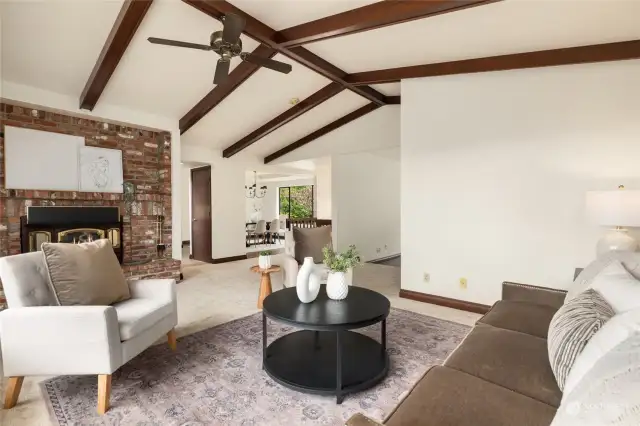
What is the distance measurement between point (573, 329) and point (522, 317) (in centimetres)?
86

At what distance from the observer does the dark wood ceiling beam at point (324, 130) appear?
617 centimetres

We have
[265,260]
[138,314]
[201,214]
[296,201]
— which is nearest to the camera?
[138,314]

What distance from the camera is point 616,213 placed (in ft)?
8.34

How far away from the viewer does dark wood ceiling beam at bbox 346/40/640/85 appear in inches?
111

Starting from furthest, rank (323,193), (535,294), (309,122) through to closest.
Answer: (323,193), (309,122), (535,294)

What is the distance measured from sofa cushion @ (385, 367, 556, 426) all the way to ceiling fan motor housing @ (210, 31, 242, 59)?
2709mm

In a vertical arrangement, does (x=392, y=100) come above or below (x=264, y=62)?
above

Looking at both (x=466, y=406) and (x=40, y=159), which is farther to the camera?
(x=40, y=159)

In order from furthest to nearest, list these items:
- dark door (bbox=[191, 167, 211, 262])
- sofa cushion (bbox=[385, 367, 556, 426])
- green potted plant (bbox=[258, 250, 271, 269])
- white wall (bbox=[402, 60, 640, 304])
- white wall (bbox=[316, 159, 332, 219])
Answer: white wall (bbox=[316, 159, 332, 219]) → dark door (bbox=[191, 167, 211, 262]) → green potted plant (bbox=[258, 250, 271, 269]) → white wall (bbox=[402, 60, 640, 304]) → sofa cushion (bbox=[385, 367, 556, 426])

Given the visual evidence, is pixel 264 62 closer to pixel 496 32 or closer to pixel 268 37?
pixel 268 37

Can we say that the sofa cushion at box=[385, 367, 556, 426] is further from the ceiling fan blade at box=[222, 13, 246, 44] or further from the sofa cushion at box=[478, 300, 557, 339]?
the ceiling fan blade at box=[222, 13, 246, 44]

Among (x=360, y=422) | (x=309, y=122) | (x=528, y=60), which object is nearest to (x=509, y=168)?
(x=528, y=60)

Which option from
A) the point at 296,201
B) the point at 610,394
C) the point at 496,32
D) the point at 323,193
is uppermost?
the point at 496,32

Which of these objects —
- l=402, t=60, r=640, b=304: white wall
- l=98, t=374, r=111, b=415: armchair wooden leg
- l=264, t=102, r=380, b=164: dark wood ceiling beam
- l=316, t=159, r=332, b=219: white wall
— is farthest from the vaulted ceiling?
l=316, t=159, r=332, b=219: white wall
